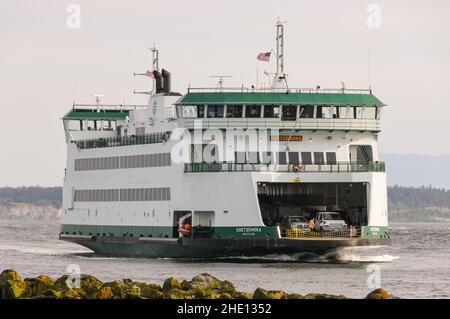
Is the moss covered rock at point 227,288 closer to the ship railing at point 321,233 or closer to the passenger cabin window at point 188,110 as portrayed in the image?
the ship railing at point 321,233

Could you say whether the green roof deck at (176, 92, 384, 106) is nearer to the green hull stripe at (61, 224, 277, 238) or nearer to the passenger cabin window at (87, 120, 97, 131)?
the green hull stripe at (61, 224, 277, 238)

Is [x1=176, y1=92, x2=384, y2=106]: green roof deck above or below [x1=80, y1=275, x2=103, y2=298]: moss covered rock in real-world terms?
above

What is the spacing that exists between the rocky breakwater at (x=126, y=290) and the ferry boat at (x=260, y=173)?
14.4 meters

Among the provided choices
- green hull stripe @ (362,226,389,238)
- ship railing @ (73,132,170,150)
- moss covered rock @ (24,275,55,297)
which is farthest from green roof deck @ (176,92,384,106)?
moss covered rock @ (24,275,55,297)

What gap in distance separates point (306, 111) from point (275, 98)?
4.73 ft

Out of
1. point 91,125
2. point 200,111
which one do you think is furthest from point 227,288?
point 91,125

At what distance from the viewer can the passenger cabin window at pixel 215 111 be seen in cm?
5882

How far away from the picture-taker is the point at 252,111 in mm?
58500

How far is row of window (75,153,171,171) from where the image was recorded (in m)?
62.2

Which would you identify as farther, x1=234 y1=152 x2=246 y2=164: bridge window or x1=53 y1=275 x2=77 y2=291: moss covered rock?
x1=234 y1=152 x2=246 y2=164: bridge window

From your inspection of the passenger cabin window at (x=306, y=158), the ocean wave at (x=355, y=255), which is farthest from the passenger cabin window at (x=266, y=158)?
the ocean wave at (x=355, y=255)

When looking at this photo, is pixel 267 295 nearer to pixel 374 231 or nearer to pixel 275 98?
pixel 374 231

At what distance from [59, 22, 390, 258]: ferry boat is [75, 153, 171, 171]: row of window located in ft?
0.40
